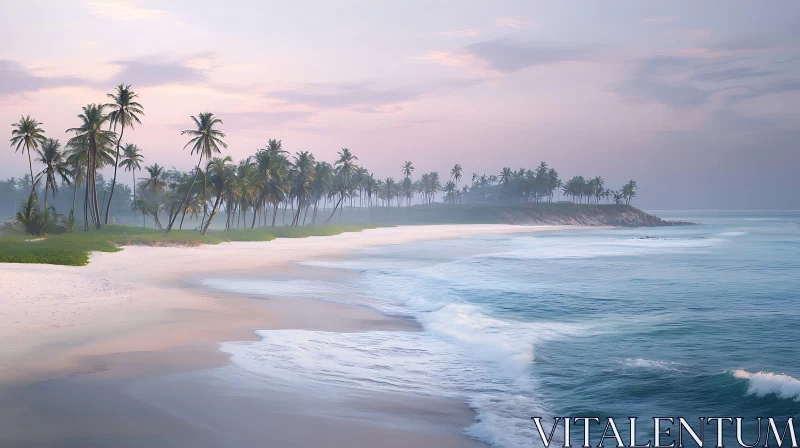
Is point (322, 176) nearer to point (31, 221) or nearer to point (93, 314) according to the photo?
point (31, 221)

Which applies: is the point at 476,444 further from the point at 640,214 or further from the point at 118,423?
the point at 640,214

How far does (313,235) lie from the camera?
72188 mm

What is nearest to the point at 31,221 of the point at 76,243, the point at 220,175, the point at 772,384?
the point at 76,243

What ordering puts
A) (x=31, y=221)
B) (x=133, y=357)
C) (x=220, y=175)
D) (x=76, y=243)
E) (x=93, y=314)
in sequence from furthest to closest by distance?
1. (x=220, y=175)
2. (x=31, y=221)
3. (x=76, y=243)
4. (x=93, y=314)
5. (x=133, y=357)

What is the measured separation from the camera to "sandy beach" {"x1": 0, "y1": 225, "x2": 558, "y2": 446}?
6.92 metres

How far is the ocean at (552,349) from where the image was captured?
30.5ft

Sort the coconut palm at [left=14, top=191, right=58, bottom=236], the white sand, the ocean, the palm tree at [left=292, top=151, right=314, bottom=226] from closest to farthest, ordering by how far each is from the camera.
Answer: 1. the ocean
2. the white sand
3. the coconut palm at [left=14, top=191, right=58, bottom=236]
4. the palm tree at [left=292, top=151, right=314, bottom=226]

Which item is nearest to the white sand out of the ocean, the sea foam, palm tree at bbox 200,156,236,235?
the ocean

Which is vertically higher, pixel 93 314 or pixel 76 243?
pixel 76 243

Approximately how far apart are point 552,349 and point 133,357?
9.70m

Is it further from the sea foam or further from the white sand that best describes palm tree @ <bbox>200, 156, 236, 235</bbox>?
the sea foam

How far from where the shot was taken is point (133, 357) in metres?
10.3

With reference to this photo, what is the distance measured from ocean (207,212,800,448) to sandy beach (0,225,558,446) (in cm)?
102

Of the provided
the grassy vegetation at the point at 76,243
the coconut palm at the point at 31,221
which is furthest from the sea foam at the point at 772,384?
the coconut palm at the point at 31,221
